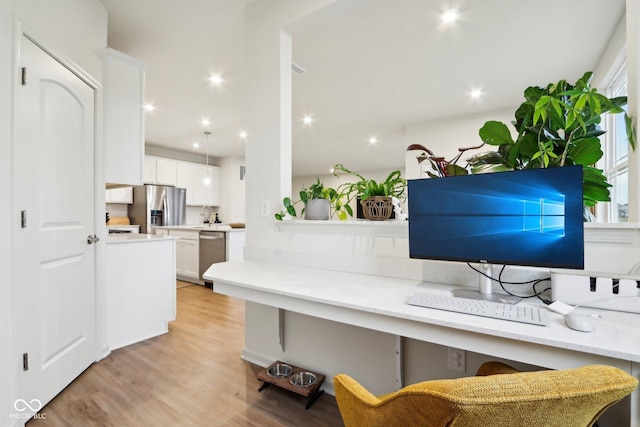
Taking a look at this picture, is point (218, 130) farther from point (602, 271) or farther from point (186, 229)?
point (602, 271)

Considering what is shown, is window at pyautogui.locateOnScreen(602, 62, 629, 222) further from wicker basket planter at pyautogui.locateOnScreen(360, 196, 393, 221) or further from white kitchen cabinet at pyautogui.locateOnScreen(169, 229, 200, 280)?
white kitchen cabinet at pyautogui.locateOnScreen(169, 229, 200, 280)

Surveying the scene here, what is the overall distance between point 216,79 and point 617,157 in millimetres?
3949

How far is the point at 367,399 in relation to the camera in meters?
0.83

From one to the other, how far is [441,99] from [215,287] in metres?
3.60

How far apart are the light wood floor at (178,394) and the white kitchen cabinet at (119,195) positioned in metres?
4.35

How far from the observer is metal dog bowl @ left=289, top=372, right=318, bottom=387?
185cm

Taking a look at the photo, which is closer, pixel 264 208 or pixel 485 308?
pixel 485 308

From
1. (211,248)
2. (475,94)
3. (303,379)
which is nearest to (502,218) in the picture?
(303,379)

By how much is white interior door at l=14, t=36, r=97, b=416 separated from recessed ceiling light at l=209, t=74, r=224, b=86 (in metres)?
1.42

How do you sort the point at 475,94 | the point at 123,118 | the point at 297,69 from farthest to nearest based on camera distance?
the point at 475,94 < the point at 297,69 < the point at 123,118

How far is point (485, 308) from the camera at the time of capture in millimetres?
1072

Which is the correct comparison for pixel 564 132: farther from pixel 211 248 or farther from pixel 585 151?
pixel 211 248

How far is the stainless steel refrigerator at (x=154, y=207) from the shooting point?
6.09 meters

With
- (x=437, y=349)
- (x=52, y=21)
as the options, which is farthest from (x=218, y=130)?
(x=437, y=349)
